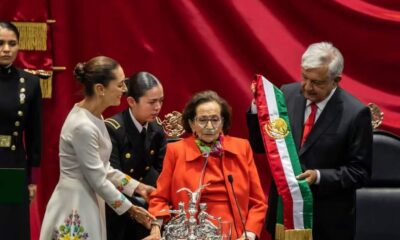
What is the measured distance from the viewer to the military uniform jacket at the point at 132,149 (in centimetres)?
405

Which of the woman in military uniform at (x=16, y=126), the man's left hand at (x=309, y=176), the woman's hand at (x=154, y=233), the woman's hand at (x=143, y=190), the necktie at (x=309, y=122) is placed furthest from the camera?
the woman in military uniform at (x=16, y=126)

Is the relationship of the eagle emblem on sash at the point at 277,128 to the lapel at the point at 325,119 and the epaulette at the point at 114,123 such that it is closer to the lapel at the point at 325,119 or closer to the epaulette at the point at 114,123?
the lapel at the point at 325,119

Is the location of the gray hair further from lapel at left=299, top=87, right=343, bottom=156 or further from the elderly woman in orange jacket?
the elderly woman in orange jacket

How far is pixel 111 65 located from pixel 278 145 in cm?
74

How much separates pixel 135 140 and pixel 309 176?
2.94 ft

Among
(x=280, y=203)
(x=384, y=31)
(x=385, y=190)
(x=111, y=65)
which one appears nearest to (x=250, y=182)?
(x=280, y=203)

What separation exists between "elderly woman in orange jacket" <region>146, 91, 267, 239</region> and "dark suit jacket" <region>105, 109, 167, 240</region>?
43cm

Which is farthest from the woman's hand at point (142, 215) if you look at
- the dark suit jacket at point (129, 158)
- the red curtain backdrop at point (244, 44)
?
the red curtain backdrop at point (244, 44)

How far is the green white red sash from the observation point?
142 inches

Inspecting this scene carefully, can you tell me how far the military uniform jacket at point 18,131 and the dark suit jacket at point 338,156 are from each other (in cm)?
131

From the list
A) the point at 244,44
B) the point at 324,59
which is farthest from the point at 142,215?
the point at 244,44

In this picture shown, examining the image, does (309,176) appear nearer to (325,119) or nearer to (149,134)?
(325,119)

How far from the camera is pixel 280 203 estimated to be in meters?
3.69

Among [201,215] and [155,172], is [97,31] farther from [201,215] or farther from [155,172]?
[201,215]
